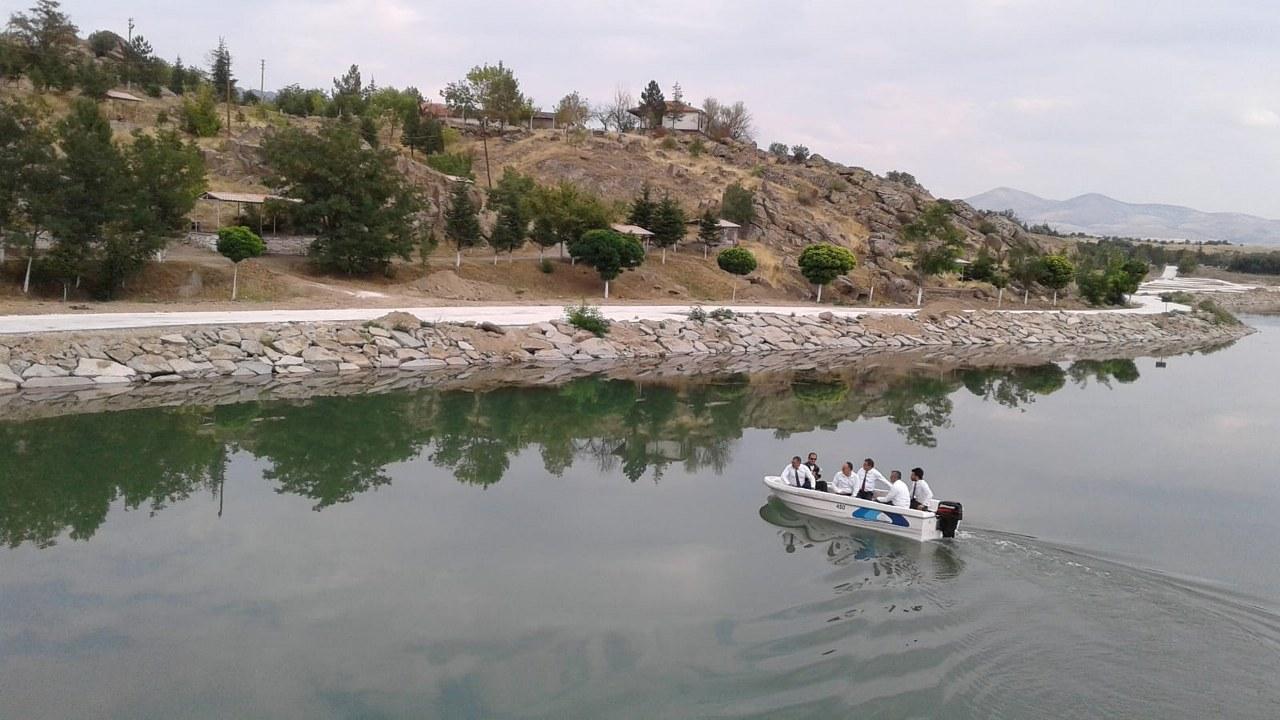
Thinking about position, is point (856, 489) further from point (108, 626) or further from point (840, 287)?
point (840, 287)

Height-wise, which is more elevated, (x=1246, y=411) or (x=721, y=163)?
(x=721, y=163)

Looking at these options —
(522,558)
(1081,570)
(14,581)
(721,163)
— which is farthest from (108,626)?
(721,163)

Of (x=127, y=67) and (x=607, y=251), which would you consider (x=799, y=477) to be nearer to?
(x=607, y=251)

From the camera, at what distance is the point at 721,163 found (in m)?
69.1

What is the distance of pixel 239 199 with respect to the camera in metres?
38.7

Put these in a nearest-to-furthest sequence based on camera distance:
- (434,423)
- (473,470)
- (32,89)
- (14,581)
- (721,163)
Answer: (14,581) → (473,470) → (434,423) → (32,89) → (721,163)

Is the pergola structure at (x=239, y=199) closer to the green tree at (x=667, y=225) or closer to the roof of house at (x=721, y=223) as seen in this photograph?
the green tree at (x=667, y=225)

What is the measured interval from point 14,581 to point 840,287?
140 ft

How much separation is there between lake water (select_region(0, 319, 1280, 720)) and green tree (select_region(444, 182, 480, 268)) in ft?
76.1

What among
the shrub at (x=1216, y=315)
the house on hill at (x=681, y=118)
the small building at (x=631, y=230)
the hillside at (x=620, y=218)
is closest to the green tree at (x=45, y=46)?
the hillside at (x=620, y=218)

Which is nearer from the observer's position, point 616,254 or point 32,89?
point 616,254

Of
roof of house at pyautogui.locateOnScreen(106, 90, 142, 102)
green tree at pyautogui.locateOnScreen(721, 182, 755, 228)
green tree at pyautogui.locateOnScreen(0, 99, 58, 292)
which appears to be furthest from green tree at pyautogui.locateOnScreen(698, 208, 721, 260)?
roof of house at pyautogui.locateOnScreen(106, 90, 142, 102)

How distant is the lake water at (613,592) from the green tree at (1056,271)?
120ft

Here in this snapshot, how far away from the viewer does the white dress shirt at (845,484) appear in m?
14.7
